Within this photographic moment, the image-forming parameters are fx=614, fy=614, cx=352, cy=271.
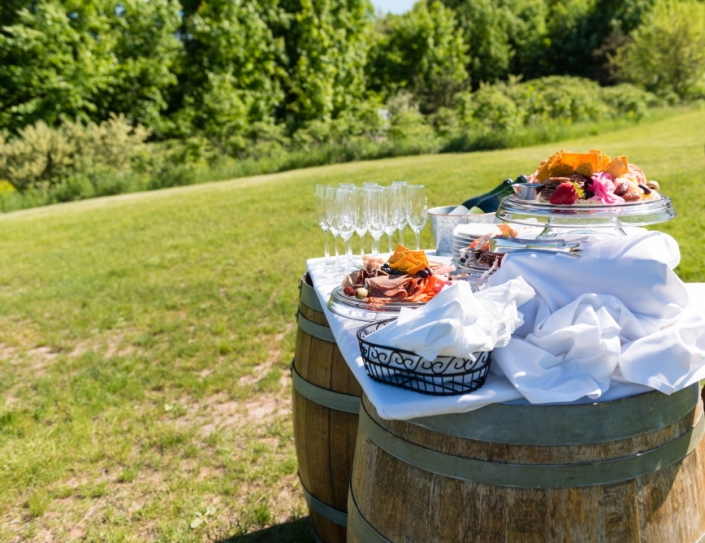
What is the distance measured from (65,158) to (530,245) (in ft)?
61.3

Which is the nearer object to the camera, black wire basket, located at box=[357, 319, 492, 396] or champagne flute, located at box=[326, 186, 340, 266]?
black wire basket, located at box=[357, 319, 492, 396]

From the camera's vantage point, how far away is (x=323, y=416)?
2.45 m

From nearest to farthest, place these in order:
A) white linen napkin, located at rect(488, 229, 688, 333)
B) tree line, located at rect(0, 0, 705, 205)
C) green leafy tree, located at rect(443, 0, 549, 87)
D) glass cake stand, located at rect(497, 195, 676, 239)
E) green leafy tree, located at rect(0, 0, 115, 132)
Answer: white linen napkin, located at rect(488, 229, 688, 333), glass cake stand, located at rect(497, 195, 676, 239), tree line, located at rect(0, 0, 705, 205), green leafy tree, located at rect(0, 0, 115, 132), green leafy tree, located at rect(443, 0, 549, 87)

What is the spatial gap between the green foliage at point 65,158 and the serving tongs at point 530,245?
16.9 metres

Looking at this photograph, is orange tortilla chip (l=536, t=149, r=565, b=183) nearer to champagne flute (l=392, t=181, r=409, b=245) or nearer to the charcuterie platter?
the charcuterie platter

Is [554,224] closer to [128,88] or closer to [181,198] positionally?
[181,198]

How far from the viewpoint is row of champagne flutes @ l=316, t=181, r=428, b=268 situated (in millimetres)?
2400

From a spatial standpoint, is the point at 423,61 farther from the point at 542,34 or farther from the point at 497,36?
the point at 542,34

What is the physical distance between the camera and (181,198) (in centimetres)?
1384

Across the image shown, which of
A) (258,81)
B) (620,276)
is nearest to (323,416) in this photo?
(620,276)

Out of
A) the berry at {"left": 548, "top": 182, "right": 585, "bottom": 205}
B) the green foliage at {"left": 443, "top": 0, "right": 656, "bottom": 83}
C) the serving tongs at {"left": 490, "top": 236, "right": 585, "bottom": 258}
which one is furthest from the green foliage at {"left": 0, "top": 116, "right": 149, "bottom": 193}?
the green foliage at {"left": 443, "top": 0, "right": 656, "bottom": 83}

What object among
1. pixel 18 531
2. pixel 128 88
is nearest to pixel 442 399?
pixel 18 531

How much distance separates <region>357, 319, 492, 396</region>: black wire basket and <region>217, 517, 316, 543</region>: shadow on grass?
1.93 metres

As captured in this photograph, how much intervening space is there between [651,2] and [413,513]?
A: 159 feet
